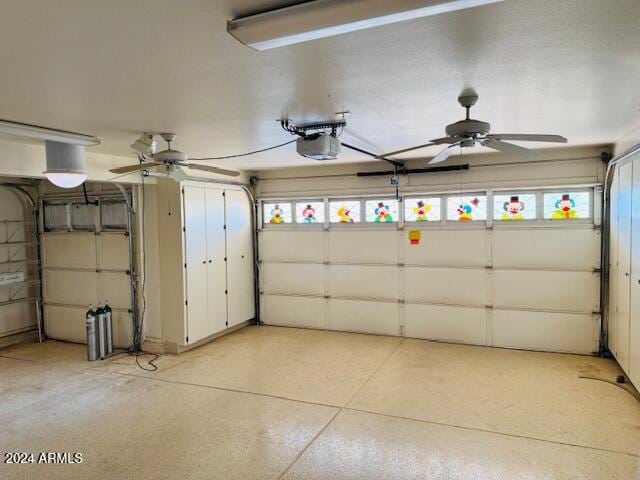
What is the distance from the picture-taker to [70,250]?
6109mm

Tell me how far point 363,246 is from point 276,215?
60.3 inches

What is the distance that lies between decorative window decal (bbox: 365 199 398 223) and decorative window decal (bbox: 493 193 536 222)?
1323 millimetres

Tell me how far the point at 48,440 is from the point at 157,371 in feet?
5.04

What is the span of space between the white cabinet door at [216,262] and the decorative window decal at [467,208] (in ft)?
10.4

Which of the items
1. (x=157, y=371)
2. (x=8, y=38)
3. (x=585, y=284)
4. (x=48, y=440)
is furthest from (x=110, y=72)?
(x=585, y=284)

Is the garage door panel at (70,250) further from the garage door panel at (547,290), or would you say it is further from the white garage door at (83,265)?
the garage door panel at (547,290)

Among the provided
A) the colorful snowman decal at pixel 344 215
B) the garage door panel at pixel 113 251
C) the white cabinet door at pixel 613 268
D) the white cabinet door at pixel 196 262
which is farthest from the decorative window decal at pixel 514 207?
the garage door panel at pixel 113 251

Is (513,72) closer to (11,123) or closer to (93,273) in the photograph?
(11,123)

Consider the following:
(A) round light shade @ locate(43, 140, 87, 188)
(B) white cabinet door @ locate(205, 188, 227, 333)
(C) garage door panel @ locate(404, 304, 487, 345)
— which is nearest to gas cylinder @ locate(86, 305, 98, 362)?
(B) white cabinet door @ locate(205, 188, 227, 333)

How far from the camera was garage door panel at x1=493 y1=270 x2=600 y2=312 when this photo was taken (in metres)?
5.03

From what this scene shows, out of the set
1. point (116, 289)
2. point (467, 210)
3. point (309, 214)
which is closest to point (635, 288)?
point (467, 210)

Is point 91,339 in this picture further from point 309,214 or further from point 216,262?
point 309,214

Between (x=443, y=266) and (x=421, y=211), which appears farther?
(x=421, y=211)

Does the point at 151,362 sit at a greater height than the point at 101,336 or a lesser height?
lesser
